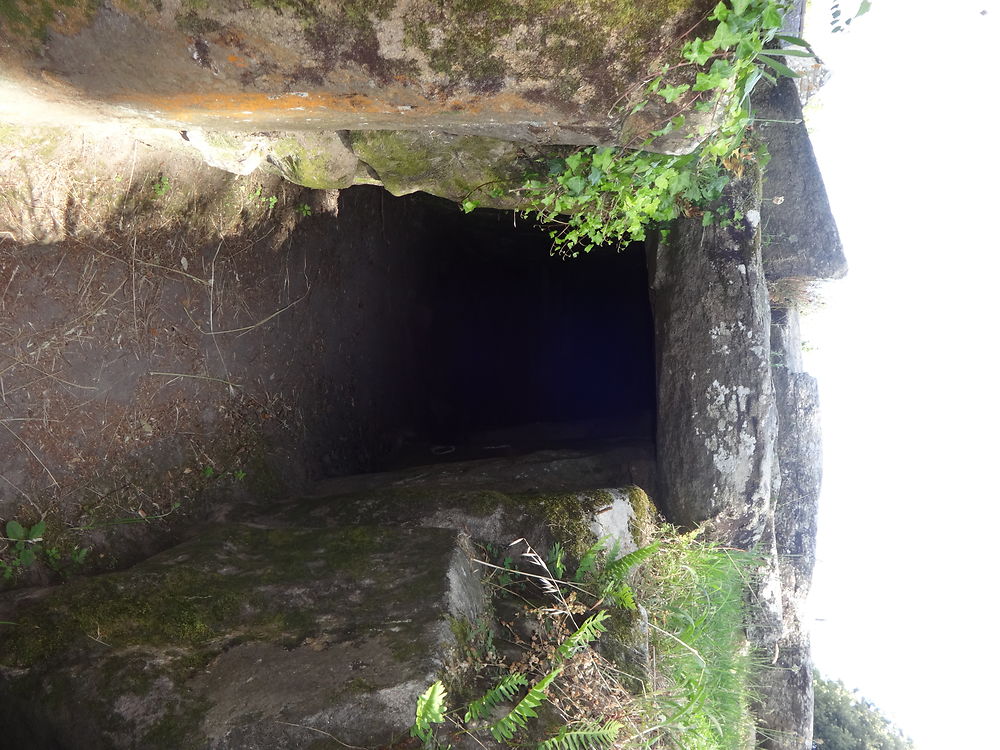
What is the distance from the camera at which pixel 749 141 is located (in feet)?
12.3

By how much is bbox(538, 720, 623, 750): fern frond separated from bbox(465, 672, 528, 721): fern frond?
0.20 m

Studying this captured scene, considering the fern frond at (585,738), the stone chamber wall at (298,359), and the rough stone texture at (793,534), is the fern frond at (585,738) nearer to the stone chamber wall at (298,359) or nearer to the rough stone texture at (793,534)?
the stone chamber wall at (298,359)

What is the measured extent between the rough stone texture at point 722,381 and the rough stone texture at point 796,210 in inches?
12.9

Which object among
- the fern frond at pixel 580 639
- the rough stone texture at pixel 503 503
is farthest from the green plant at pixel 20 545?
the fern frond at pixel 580 639

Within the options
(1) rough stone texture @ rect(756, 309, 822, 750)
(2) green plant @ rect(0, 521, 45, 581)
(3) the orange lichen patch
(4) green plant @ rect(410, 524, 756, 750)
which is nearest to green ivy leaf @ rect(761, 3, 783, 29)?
(3) the orange lichen patch

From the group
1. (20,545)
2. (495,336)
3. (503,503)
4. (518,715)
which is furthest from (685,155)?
(495,336)

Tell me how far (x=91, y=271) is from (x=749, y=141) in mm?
3497

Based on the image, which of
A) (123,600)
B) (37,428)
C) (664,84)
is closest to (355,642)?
(123,600)

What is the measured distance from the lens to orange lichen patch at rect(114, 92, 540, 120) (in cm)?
206

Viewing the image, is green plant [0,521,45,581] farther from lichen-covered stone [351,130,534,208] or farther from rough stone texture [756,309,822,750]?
rough stone texture [756,309,822,750]

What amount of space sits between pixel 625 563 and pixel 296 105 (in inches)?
88.5

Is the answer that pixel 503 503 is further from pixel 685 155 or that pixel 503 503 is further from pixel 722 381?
pixel 685 155

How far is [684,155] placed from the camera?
280 cm

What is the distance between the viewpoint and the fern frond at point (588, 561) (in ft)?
9.92
